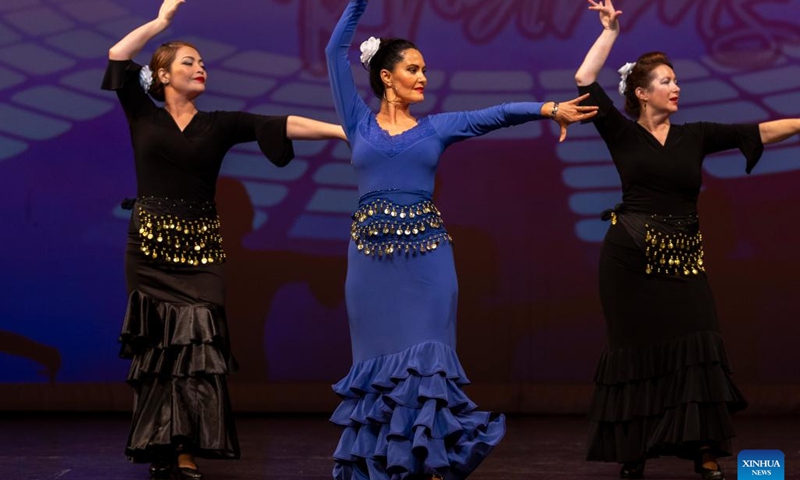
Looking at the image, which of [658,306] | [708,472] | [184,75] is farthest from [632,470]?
[184,75]

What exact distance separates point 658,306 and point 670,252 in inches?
7.4

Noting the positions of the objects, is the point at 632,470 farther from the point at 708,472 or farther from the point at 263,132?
the point at 263,132

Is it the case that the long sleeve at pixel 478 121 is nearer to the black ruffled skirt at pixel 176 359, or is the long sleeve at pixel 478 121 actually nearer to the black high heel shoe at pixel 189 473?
the black ruffled skirt at pixel 176 359

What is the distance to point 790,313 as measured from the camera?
6.36m

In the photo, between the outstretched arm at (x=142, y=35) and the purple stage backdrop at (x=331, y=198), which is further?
the purple stage backdrop at (x=331, y=198)

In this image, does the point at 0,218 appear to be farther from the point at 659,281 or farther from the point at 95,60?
the point at 659,281

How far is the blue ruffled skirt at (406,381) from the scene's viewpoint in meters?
3.73

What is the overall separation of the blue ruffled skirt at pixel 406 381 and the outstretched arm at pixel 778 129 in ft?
4.43

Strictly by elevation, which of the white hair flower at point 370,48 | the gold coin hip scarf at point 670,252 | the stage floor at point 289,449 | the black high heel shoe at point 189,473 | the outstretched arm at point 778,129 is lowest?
the stage floor at point 289,449

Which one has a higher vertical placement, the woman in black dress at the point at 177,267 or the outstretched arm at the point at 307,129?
the outstretched arm at the point at 307,129

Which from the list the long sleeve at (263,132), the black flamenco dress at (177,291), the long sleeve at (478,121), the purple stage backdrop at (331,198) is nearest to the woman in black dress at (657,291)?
the long sleeve at (478,121)

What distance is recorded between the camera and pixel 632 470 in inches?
178

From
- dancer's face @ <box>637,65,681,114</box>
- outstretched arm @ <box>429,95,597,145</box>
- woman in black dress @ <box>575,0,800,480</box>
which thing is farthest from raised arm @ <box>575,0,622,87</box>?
outstretched arm @ <box>429,95,597,145</box>

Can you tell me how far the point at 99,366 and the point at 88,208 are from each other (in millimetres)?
764
